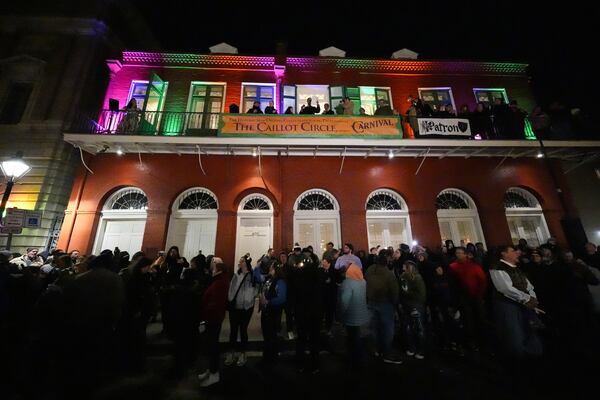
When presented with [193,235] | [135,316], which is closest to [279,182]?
[193,235]

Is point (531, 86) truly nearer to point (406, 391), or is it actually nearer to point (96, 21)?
point (406, 391)

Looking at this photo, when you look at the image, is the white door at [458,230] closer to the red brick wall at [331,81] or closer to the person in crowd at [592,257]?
the person in crowd at [592,257]

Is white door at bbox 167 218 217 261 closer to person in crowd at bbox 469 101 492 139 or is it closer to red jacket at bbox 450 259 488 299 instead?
red jacket at bbox 450 259 488 299

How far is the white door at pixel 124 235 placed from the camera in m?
8.46

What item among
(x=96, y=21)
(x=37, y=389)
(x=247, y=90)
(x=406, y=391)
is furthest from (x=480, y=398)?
(x=96, y=21)

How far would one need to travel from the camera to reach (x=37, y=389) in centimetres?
324

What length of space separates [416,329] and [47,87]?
14.2 meters

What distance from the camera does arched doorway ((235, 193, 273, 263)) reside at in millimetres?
8703

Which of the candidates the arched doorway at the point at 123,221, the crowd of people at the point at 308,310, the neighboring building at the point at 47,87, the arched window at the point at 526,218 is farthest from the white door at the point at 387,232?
the neighboring building at the point at 47,87

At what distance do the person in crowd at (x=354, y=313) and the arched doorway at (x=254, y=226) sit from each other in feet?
16.3

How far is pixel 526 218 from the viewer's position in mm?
9344

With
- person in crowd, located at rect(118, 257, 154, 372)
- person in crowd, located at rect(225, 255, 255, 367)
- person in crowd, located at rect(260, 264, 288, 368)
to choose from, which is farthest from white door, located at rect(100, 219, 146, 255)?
person in crowd, located at rect(260, 264, 288, 368)

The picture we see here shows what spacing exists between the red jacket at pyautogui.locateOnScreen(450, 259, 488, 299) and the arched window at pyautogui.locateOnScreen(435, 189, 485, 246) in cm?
488

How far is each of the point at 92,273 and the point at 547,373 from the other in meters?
6.54
